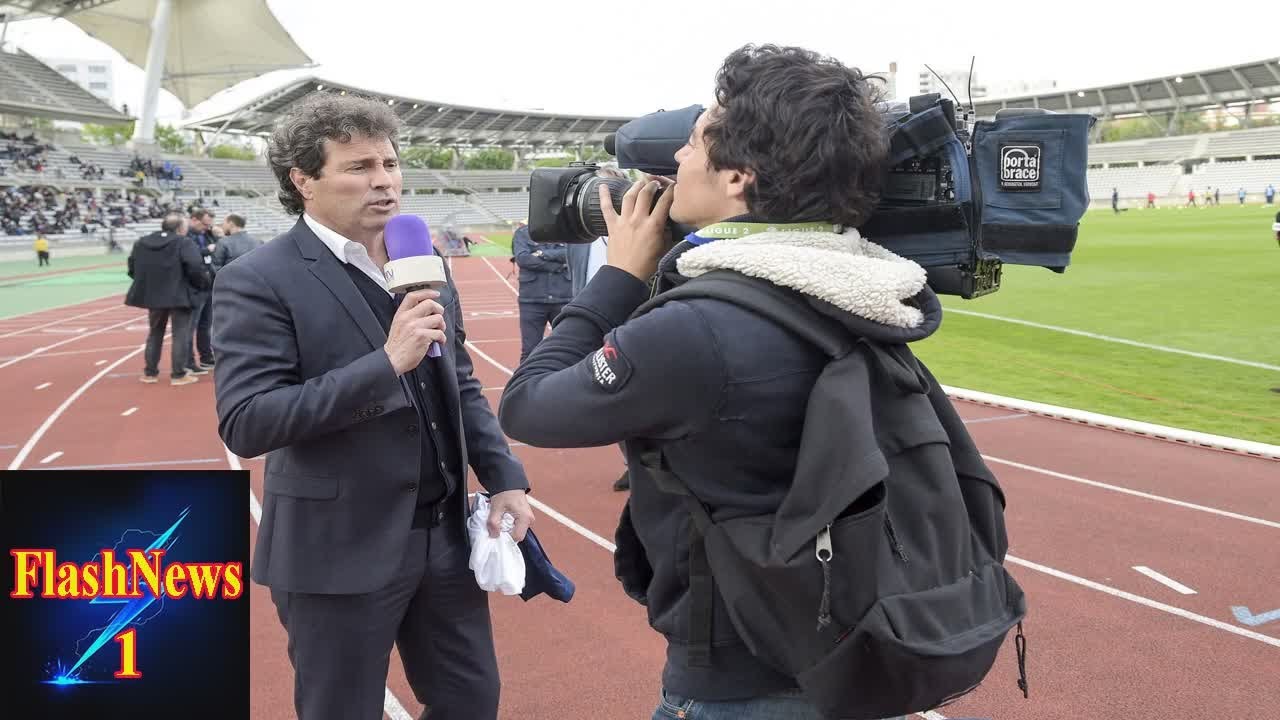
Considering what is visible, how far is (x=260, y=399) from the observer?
2.04 m

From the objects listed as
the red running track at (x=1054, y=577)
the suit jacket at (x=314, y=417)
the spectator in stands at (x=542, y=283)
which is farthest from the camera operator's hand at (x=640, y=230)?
the spectator in stands at (x=542, y=283)

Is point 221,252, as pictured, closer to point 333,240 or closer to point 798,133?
point 333,240

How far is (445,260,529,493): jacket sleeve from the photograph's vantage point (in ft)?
8.17

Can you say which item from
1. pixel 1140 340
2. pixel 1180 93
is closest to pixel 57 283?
pixel 1140 340

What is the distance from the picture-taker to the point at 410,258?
200 centimetres

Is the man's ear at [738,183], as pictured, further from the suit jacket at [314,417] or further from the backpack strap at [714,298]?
the suit jacket at [314,417]

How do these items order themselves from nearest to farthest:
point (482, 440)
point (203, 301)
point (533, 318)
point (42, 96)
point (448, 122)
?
point (482, 440), point (533, 318), point (203, 301), point (42, 96), point (448, 122)

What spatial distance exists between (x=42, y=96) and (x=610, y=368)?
5722 centimetres

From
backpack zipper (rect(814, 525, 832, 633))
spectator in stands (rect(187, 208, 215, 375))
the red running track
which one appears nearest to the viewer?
backpack zipper (rect(814, 525, 832, 633))

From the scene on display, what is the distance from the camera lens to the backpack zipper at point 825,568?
4.11ft

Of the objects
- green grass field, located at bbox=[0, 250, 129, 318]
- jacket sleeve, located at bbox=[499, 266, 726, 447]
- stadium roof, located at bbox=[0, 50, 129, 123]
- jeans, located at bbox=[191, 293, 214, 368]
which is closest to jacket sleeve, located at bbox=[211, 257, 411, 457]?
jacket sleeve, located at bbox=[499, 266, 726, 447]

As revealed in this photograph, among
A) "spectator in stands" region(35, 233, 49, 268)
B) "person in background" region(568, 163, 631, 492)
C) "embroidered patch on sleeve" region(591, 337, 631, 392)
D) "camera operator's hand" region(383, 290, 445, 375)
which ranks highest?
"embroidered patch on sleeve" region(591, 337, 631, 392)

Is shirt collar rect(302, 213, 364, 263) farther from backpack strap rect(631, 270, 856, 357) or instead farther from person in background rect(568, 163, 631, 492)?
person in background rect(568, 163, 631, 492)

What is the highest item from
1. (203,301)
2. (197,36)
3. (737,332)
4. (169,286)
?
(197,36)
